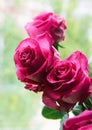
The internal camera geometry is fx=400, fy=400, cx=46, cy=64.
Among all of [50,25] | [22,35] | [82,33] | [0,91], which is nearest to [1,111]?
[0,91]

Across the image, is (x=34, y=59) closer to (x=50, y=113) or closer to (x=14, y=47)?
(x=50, y=113)

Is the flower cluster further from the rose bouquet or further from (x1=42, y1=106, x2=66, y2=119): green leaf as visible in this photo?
(x1=42, y1=106, x2=66, y2=119): green leaf

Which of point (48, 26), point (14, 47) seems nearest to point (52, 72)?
point (48, 26)

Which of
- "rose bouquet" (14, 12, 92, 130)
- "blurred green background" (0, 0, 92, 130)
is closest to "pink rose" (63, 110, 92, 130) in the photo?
"rose bouquet" (14, 12, 92, 130)

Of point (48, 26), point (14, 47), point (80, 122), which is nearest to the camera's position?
point (80, 122)

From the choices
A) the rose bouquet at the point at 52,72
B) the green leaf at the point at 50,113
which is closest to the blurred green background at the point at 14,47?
the green leaf at the point at 50,113

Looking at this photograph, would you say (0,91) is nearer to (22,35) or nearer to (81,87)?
(22,35)

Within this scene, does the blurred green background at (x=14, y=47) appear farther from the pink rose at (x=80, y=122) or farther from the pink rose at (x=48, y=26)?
the pink rose at (x=80, y=122)
